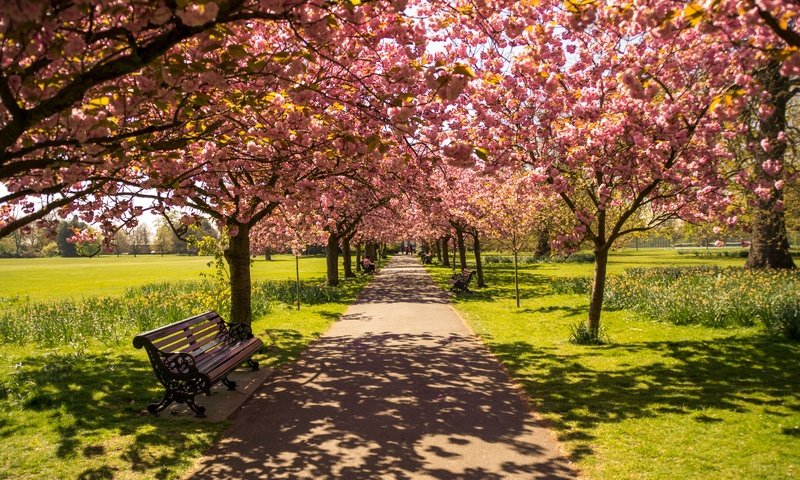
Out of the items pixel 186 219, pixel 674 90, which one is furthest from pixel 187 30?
pixel 674 90

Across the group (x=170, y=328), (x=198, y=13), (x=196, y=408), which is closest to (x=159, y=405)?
(x=196, y=408)

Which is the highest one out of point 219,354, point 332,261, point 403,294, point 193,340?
point 332,261

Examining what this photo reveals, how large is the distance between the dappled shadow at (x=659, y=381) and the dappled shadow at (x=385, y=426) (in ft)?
1.81

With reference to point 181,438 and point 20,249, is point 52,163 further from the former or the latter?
point 20,249

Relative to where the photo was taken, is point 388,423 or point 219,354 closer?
point 388,423

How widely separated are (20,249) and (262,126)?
136 metres

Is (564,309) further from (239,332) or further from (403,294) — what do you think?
(239,332)

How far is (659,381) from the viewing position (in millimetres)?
7695

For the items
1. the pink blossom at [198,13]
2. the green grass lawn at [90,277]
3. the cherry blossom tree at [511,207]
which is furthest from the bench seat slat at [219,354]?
the green grass lawn at [90,277]

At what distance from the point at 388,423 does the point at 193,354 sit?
3.34 metres

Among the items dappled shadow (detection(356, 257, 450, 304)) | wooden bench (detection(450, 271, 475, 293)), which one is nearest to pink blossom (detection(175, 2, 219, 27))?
dappled shadow (detection(356, 257, 450, 304))

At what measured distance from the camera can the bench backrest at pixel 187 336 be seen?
20.8 feet

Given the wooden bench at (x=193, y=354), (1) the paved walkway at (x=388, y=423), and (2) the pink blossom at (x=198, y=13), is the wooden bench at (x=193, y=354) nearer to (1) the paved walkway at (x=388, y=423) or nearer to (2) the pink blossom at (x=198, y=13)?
(1) the paved walkway at (x=388, y=423)

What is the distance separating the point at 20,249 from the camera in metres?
112
